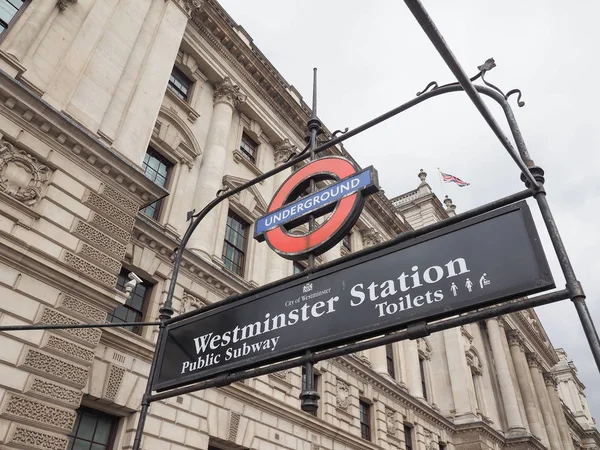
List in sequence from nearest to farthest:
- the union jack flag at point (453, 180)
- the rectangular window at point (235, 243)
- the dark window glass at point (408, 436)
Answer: the rectangular window at point (235, 243) → the dark window glass at point (408, 436) → the union jack flag at point (453, 180)

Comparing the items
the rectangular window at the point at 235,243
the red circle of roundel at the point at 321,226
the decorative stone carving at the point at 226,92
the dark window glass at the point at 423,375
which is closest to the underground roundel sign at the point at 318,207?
the red circle of roundel at the point at 321,226

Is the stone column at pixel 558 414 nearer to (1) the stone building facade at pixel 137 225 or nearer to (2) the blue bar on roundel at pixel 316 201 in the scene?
(1) the stone building facade at pixel 137 225

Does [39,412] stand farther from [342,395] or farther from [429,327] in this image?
[342,395]

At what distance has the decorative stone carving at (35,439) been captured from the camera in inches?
297

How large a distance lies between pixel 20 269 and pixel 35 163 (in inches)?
91.7

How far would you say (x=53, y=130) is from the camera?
9.95m

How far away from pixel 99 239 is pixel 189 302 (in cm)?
511

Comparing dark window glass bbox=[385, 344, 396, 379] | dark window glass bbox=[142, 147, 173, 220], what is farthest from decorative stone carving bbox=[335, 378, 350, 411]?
dark window glass bbox=[142, 147, 173, 220]

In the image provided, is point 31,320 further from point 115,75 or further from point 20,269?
point 115,75

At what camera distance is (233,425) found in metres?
14.5

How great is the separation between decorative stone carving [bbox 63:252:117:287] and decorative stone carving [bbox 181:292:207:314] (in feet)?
14.7

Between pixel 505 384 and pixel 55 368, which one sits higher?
pixel 505 384

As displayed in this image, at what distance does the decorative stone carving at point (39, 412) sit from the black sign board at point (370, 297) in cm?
441

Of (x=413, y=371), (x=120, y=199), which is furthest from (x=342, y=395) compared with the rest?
(x=120, y=199)
